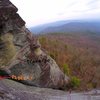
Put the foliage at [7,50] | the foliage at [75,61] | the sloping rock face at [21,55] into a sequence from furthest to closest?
the foliage at [75,61], the foliage at [7,50], the sloping rock face at [21,55]

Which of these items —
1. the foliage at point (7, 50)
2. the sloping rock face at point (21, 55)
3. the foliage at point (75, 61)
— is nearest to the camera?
the sloping rock face at point (21, 55)

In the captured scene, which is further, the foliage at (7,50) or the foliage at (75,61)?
the foliage at (75,61)

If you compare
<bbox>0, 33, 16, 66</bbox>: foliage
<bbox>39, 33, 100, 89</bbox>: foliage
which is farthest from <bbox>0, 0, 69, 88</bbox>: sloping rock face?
<bbox>39, 33, 100, 89</bbox>: foliage

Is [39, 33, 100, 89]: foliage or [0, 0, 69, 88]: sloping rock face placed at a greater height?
[0, 0, 69, 88]: sloping rock face

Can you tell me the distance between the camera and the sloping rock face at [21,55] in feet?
74.4

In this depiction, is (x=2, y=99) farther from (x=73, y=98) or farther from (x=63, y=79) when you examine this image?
(x=63, y=79)

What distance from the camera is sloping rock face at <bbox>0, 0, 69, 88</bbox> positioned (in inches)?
893

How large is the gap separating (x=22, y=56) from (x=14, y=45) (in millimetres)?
928

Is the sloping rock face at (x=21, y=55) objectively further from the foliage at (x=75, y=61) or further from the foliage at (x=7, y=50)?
the foliage at (x=75, y=61)

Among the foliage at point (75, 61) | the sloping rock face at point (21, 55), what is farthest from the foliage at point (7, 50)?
the foliage at point (75, 61)

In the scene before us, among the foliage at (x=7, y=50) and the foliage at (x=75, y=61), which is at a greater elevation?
the foliage at (x=7, y=50)

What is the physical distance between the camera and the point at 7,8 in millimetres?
22703

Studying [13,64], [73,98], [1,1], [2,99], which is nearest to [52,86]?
[13,64]

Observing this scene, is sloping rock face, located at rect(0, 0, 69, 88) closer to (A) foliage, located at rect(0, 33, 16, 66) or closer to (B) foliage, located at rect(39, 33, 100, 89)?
(A) foliage, located at rect(0, 33, 16, 66)
